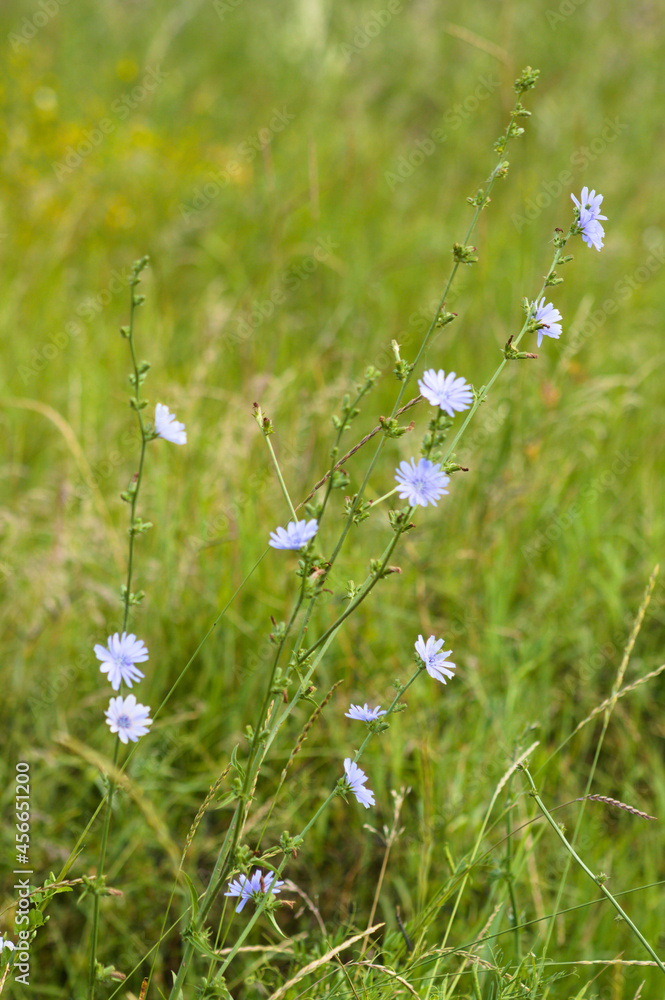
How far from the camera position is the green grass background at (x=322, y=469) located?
1777mm

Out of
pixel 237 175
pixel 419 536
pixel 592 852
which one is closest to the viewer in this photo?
pixel 592 852

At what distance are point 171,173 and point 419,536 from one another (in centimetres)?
291

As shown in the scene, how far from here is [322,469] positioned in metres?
2.43

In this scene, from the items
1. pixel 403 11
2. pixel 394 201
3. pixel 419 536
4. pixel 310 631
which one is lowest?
pixel 310 631

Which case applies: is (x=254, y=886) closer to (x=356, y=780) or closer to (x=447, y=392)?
(x=356, y=780)

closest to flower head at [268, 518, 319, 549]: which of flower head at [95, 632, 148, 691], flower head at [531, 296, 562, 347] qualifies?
flower head at [95, 632, 148, 691]

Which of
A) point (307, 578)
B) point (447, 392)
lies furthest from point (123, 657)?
point (447, 392)

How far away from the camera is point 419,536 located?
8.60ft

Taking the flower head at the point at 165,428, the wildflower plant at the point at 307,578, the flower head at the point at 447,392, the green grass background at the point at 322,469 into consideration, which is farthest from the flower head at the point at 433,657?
the green grass background at the point at 322,469

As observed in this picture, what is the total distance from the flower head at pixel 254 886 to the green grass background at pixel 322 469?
300 millimetres

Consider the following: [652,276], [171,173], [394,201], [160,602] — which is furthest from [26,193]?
[652,276]

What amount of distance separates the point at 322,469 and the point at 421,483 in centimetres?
152

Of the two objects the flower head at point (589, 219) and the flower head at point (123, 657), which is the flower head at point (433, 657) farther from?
the flower head at point (589, 219)

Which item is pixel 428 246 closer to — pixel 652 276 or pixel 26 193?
pixel 652 276
